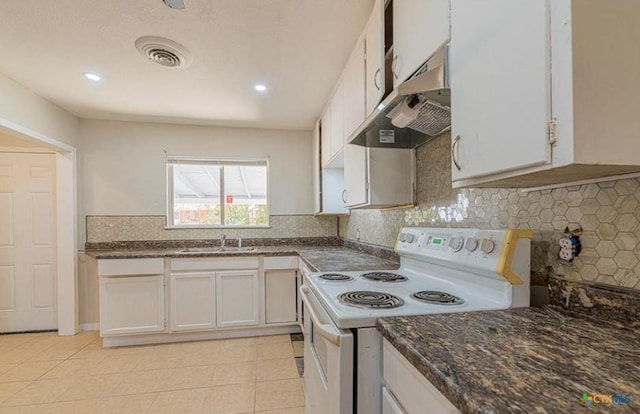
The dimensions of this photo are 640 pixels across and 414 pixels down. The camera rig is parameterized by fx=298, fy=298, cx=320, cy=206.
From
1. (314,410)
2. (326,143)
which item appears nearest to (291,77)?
(326,143)

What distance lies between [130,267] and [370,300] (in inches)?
107

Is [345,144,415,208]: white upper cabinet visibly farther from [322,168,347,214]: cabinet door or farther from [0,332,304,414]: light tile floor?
[0,332,304,414]: light tile floor

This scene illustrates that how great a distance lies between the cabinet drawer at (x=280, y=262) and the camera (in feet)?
10.4

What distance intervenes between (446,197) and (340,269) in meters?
0.79

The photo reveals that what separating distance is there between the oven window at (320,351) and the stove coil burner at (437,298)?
0.43 meters

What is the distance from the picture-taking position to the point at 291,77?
244 cm

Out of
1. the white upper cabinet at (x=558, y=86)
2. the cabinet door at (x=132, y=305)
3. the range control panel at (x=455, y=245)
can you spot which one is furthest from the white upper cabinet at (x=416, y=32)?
the cabinet door at (x=132, y=305)

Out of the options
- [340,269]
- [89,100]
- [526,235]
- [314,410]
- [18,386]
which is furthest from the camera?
[89,100]

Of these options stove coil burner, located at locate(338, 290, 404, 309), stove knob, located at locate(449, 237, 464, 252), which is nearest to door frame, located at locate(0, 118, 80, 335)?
stove coil burner, located at locate(338, 290, 404, 309)

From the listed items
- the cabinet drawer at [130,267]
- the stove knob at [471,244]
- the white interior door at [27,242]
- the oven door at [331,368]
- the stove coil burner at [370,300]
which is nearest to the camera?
the oven door at [331,368]

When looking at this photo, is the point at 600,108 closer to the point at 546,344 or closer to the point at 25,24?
the point at 546,344

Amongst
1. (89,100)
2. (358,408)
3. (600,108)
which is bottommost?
(358,408)

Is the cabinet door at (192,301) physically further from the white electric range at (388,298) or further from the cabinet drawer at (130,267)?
the white electric range at (388,298)

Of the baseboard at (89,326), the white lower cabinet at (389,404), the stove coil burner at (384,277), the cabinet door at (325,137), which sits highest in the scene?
the cabinet door at (325,137)
